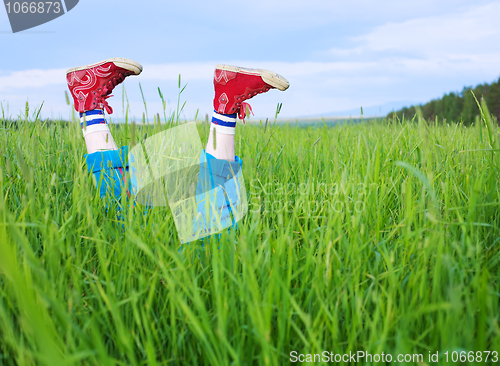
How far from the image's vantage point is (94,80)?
190 centimetres

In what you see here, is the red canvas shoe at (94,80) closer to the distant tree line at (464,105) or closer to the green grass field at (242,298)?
the green grass field at (242,298)

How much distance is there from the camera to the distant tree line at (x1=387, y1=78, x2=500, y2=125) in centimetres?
1786

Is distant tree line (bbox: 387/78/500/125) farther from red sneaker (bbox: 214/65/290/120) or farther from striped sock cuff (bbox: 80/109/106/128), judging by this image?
striped sock cuff (bbox: 80/109/106/128)

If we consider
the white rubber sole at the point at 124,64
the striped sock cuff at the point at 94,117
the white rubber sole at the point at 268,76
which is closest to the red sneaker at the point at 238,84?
the white rubber sole at the point at 268,76

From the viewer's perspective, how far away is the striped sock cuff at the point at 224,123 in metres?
1.83

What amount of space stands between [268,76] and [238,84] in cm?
18

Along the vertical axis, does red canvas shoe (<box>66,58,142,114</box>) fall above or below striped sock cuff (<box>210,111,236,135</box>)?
above

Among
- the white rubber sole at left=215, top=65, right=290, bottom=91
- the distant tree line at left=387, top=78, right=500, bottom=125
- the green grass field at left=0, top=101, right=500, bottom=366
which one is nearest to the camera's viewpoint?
the green grass field at left=0, top=101, right=500, bottom=366

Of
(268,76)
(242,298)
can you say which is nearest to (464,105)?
(268,76)

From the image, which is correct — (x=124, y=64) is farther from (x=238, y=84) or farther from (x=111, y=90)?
(x=238, y=84)

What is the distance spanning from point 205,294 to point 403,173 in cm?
131

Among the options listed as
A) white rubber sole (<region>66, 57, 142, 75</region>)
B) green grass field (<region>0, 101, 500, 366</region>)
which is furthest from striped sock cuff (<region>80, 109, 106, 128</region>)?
green grass field (<region>0, 101, 500, 366</region>)

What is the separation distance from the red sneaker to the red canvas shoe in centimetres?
52

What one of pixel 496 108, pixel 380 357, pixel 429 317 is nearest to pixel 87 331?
pixel 380 357
